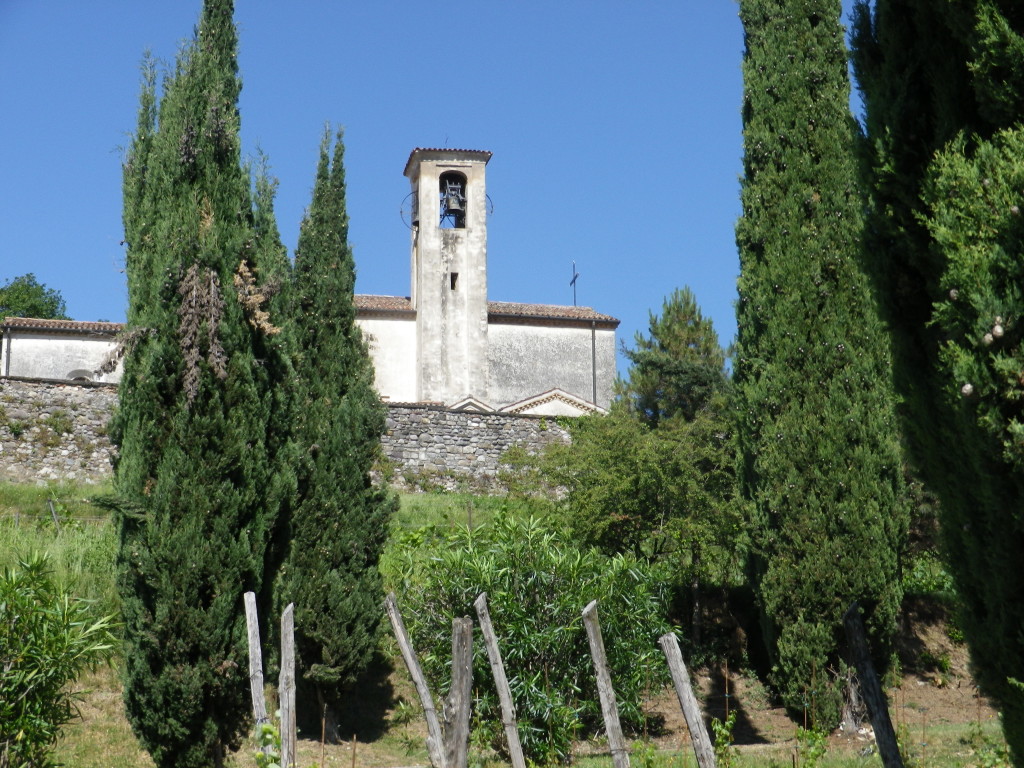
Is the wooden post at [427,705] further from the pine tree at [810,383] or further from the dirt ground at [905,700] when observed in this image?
the pine tree at [810,383]

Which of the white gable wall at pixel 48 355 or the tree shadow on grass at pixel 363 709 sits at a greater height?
the white gable wall at pixel 48 355

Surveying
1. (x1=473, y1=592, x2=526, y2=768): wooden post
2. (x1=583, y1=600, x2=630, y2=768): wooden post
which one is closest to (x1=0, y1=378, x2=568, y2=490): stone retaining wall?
(x1=473, y1=592, x2=526, y2=768): wooden post

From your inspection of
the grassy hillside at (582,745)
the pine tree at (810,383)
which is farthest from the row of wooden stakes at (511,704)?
the pine tree at (810,383)

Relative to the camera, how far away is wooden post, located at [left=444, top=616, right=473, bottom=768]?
6.29 metres

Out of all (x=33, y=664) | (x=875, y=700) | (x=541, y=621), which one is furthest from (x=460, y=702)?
(x=541, y=621)

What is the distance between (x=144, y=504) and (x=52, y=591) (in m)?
0.82

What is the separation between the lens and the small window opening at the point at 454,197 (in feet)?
113

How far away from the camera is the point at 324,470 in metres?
11.7

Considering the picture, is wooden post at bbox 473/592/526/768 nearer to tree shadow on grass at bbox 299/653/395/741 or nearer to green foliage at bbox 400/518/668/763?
green foliage at bbox 400/518/668/763

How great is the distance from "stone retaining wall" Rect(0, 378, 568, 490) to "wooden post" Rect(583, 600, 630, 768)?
1222cm

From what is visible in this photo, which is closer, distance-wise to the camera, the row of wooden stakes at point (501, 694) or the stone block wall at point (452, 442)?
the row of wooden stakes at point (501, 694)

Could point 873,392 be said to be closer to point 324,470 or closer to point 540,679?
point 540,679

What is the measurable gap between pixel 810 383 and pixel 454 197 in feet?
82.9

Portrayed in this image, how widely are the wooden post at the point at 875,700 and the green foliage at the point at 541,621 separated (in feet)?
15.6
